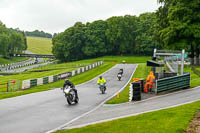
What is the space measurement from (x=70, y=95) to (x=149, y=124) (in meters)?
7.59

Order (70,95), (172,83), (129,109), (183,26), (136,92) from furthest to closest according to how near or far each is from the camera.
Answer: (183,26) < (172,83) < (70,95) < (136,92) < (129,109)

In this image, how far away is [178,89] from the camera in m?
18.8

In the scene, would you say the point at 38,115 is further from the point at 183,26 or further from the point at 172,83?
the point at 183,26

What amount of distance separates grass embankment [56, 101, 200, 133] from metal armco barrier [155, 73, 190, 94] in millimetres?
6431

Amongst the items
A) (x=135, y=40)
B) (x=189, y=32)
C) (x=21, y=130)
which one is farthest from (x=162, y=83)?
(x=135, y=40)

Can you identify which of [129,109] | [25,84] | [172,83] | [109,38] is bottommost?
[25,84]

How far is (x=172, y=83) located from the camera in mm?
18297

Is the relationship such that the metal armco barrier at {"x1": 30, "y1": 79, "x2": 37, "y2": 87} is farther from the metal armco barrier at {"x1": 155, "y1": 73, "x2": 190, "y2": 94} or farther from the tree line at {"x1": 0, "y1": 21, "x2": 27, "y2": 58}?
the tree line at {"x1": 0, "y1": 21, "x2": 27, "y2": 58}

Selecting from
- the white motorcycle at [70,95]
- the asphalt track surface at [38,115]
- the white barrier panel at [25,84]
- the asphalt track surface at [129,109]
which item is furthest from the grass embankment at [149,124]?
the white barrier panel at [25,84]

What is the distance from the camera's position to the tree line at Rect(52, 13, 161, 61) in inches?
3735

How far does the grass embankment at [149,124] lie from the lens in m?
8.62

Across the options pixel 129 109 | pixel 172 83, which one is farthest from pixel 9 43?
pixel 129 109

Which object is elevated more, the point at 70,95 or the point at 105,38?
the point at 105,38

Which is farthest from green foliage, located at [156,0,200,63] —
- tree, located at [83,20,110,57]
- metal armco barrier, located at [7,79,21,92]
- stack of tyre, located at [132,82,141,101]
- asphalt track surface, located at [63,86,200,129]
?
tree, located at [83,20,110,57]
